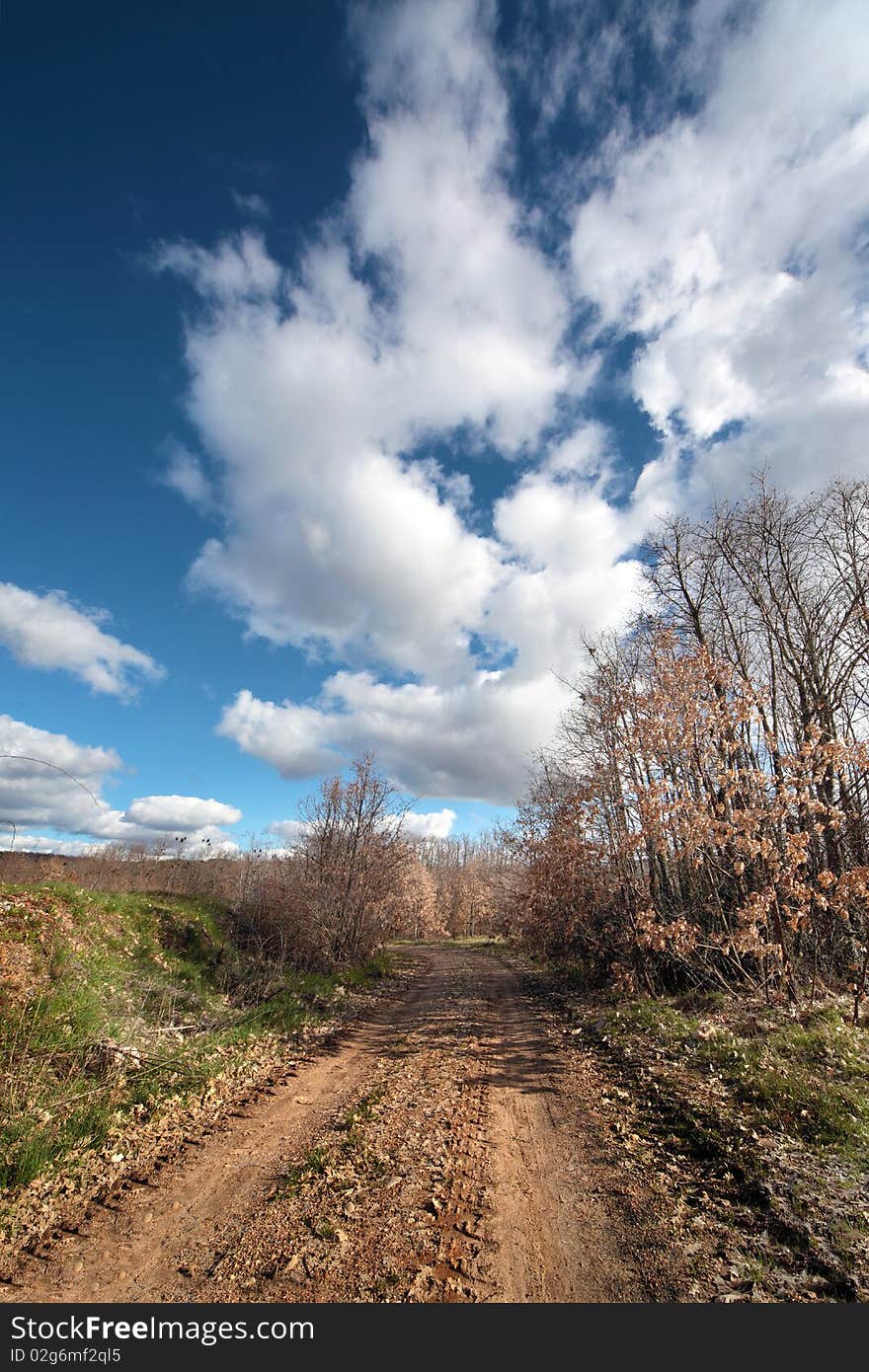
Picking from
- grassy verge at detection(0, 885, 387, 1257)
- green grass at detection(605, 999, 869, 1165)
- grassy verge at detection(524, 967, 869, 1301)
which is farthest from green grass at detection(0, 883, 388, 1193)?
green grass at detection(605, 999, 869, 1165)

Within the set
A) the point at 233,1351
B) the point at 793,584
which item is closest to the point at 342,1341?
the point at 233,1351

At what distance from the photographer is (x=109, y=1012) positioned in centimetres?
830

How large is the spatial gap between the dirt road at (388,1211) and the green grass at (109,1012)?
3.80 ft

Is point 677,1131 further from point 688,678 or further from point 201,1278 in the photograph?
point 688,678

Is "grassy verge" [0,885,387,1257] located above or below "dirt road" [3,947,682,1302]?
above

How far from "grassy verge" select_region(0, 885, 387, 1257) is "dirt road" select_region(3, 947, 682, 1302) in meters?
0.93

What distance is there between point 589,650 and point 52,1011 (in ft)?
45.5

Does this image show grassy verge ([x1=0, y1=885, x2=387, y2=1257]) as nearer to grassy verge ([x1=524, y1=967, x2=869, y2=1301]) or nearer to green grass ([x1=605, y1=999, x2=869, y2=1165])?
grassy verge ([x1=524, y1=967, x2=869, y2=1301])

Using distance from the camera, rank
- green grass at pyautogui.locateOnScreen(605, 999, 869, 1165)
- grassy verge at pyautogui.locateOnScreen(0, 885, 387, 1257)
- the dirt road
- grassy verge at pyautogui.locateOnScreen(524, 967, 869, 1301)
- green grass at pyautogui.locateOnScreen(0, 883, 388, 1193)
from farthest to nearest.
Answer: green grass at pyautogui.locateOnScreen(605, 999, 869, 1165), green grass at pyautogui.locateOnScreen(0, 883, 388, 1193), grassy verge at pyautogui.locateOnScreen(0, 885, 387, 1257), grassy verge at pyautogui.locateOnScreen(524, 967, 869, 1301), the dirt road

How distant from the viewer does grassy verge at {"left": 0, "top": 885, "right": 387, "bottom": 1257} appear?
5.63 metres

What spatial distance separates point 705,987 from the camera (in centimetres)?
1299

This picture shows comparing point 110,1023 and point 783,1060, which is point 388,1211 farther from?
point 783,1060

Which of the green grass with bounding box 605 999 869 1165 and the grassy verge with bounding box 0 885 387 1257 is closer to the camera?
the grassy verge with bounding box 0 885 387 1257

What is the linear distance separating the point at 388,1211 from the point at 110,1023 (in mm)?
5194
